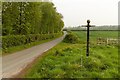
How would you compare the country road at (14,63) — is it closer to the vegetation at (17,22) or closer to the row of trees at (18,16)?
the vegetation at (17,22)

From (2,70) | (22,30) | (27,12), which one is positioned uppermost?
(27,12)

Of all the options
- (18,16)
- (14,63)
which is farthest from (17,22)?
(14,63)

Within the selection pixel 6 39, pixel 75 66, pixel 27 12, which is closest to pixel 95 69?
pixel 75 66

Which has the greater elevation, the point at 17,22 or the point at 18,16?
the point at 18,16

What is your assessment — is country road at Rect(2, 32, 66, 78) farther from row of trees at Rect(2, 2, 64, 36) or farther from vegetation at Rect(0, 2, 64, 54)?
row of trees at Rect(2, 2, 64, 36)

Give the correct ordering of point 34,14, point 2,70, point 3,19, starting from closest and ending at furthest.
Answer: point 2,70, point 3,19, point 34,14

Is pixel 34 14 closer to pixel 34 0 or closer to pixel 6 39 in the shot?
pixel 34 0

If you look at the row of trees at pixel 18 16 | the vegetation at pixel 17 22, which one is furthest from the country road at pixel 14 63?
the row of trees at pixel 18 16

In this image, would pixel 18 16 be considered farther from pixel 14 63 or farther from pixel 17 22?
pixel 14 63

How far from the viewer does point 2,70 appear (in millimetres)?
17266

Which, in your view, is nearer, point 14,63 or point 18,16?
point 14,63

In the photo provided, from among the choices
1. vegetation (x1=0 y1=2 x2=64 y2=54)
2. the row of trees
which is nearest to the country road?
vegetation (x1=0 y1=2 x2=64 y2=54)

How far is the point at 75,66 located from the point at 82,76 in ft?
4.14

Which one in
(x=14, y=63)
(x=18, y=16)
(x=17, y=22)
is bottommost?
(x=14, y=63)
